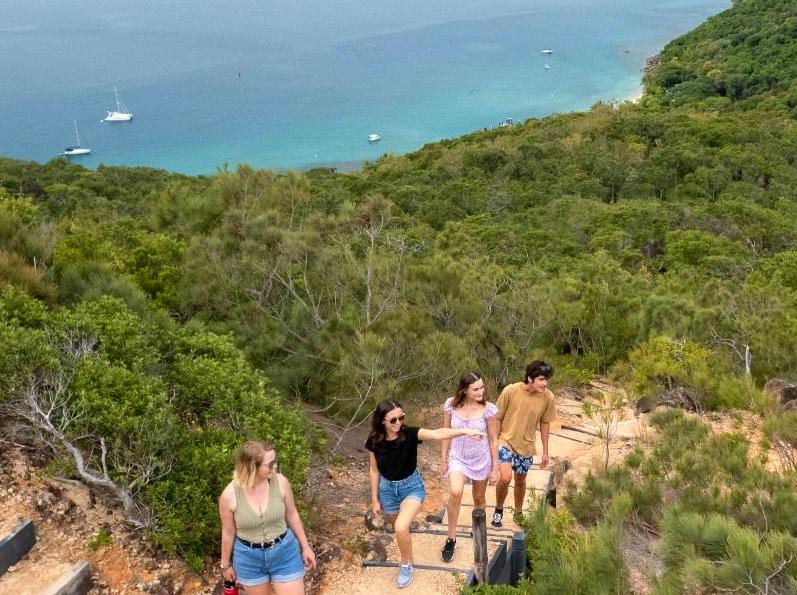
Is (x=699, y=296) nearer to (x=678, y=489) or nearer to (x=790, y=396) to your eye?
(x=790, y=396)

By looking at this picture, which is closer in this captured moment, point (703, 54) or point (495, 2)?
point (703, 54)

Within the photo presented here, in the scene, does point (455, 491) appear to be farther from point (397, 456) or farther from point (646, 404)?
point (646, 404)

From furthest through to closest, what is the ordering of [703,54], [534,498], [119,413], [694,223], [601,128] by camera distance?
1. [703,54]
2. [601,128]
3. [694,223]
4. [534,498]
5. [119,413]

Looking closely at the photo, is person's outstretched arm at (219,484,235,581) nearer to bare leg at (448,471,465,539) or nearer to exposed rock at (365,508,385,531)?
bare leg at (448,471,465,539)

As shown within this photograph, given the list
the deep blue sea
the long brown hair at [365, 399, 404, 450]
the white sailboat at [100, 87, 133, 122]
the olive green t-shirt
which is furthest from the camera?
the white sailboat at [100, 87, 133, 122]

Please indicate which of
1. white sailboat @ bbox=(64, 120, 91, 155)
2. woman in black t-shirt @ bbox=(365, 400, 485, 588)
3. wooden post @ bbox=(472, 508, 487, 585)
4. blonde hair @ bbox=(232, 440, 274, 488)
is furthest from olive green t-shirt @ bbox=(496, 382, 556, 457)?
white sailboat @ bbox=(64, 120, 91, 155)

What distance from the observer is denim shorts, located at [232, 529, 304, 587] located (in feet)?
13.6

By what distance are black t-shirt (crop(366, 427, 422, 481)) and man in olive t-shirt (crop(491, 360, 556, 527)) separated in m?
0.88

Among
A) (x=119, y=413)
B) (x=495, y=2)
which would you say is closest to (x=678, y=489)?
(x=119, y=413)

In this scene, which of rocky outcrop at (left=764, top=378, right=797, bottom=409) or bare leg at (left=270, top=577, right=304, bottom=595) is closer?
bare leg at (left=270, top=577, right=304, bottom=595)

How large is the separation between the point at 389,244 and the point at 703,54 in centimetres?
7577

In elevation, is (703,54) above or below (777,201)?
above

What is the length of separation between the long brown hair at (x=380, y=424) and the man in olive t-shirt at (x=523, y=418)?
1049 mm

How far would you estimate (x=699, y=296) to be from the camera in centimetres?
1590
